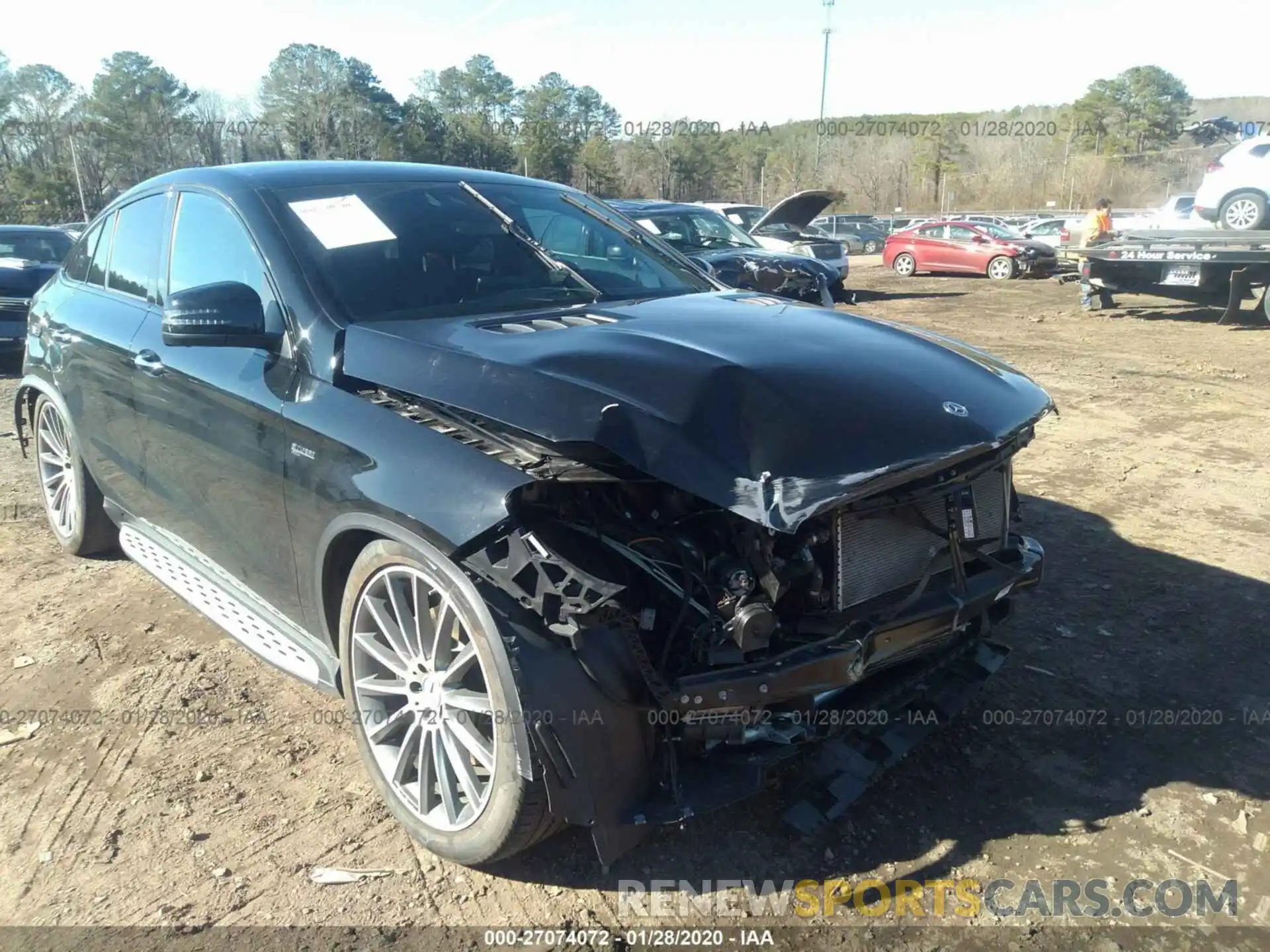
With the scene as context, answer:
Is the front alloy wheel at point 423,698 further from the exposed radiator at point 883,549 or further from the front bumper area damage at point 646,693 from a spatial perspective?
the exposed radiator at point 883,549

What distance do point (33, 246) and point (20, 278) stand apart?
121cm

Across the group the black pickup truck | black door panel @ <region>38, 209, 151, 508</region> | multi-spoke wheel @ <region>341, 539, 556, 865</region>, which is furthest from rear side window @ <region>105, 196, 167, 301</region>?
→ the black pickup truck

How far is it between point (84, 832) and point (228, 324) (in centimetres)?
159

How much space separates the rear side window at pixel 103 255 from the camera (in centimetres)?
428

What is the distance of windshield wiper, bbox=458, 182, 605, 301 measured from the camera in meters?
3.43

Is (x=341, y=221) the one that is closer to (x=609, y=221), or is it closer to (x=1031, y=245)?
(x=609, y=221)

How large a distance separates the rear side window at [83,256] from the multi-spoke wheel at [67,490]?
2.15 ft

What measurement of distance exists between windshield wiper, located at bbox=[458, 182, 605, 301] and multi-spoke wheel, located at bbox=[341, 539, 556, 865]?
137 cm

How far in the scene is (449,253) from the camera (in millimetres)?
3270

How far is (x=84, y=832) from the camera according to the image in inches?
108

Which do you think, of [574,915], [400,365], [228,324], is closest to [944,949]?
[574,915]

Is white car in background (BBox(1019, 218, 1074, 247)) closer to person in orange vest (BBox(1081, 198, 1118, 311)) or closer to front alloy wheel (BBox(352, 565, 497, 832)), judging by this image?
person in orange vest (BBox(1081, 198, 1118, 311))

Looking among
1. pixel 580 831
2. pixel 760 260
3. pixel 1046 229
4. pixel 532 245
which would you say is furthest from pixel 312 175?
pixel 1046 229

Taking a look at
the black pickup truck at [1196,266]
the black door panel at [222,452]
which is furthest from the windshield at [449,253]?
the black pickup truck at [1196,266]
